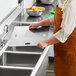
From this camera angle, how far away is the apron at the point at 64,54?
1.89 meters

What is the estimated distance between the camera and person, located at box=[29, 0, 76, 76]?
1.68 metres

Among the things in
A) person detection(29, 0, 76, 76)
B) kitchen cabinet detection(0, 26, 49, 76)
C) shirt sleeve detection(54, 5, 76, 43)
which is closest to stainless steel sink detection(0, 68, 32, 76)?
kitchen cabinet detection(0, 26, 49, 76)

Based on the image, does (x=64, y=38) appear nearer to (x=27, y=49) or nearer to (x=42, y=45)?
(x=42, y=45)

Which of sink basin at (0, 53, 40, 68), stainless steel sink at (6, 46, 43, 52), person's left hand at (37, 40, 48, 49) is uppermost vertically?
person's left hand at (37, 40, 48, 49)

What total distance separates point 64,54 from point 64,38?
0.29 meters

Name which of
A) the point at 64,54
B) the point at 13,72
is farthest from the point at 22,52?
the point at 64,54

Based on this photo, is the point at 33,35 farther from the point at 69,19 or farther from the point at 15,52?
the point at 69,19

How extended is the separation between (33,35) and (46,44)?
304 mm

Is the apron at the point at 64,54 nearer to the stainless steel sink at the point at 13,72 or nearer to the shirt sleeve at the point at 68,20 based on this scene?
the shirt sleeve at the point at 68,20

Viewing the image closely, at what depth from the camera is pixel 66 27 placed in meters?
1.68

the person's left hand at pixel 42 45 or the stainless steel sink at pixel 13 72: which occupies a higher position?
the person's left hand at pixel 42 45

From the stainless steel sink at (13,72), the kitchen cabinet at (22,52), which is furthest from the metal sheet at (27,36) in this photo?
the stainless steel sink at (13,72)

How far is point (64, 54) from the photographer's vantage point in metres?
1.96

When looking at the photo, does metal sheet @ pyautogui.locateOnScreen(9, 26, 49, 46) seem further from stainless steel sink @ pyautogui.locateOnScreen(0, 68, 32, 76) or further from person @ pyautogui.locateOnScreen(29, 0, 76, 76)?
stainless steel sink @ pyautogui.locateOnScreen(0, 68, 32, 76)
